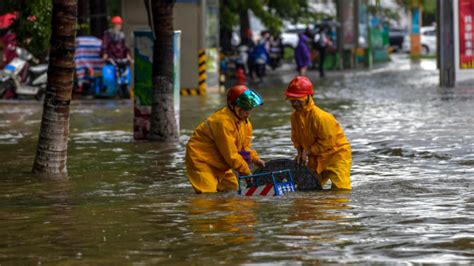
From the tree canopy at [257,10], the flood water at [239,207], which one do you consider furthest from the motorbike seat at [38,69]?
the tree canopy at [257,10]

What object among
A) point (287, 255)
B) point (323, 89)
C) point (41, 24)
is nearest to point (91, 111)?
point (41, 24)

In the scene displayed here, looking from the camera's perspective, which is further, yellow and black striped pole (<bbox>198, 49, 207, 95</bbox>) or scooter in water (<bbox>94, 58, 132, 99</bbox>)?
yellow and black striped pole (<bbox>198, 49, 207, 95</bbox>)

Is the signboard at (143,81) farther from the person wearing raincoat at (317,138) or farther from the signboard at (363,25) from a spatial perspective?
the signboard at (363,25)

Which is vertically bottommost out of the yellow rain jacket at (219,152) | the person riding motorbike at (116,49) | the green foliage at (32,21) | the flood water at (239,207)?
the flood water at (239,207)

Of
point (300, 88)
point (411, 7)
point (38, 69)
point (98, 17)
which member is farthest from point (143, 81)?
point (411, 7)

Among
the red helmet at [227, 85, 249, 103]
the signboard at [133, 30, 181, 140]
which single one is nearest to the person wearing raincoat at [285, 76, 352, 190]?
the red helmet at [227, 85, 249, 103]

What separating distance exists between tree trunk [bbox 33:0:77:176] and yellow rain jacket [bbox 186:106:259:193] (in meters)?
3.31

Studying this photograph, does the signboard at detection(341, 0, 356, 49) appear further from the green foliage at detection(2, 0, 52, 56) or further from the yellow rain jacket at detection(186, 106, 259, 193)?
the yellow rain jacket at detection(186, 106, 259, 193)

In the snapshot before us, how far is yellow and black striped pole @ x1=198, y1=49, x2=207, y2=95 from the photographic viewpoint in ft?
104

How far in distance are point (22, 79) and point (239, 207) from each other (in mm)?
19629

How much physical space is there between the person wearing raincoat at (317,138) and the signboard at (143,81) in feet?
25.5

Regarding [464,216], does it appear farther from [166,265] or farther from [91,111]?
[91,111]

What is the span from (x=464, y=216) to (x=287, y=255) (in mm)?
2354

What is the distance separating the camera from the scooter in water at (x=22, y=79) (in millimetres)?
30062
